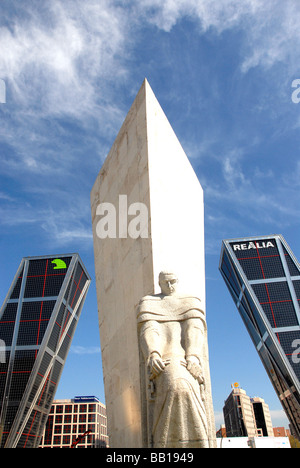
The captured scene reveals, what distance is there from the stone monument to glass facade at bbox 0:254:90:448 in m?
39.2

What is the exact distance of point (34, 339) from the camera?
43656mm

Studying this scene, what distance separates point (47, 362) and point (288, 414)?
2841cm

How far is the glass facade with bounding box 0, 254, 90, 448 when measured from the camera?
4072 centimetres

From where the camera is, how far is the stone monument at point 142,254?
4078mm

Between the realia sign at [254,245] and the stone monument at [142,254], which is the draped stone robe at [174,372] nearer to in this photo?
the stone monument at [142,254]

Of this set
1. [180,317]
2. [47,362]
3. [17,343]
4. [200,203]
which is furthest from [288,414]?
[180,317]

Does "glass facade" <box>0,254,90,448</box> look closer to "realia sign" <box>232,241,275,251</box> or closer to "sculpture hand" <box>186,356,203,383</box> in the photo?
"realia sign" <box>232,241,275,251</box>

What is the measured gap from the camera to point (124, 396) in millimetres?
5883

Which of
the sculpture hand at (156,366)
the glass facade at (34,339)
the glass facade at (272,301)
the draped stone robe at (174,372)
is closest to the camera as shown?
the draped stone robe at (174,372)

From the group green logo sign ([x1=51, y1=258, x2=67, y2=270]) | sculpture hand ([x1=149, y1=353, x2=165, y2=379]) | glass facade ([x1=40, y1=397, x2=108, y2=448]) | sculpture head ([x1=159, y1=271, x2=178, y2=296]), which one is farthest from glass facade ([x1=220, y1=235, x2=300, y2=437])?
glass facade ([x1=40, y1=397, x2=108, y2=448])

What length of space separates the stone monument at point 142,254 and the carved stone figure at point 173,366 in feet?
0.06

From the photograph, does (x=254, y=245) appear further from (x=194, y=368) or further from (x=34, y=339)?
(x=194, y=368)

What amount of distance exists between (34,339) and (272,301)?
28.5 meters

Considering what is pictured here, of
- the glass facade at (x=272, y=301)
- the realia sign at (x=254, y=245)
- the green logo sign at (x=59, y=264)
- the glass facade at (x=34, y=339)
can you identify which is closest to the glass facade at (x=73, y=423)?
the glass facade at (x=34, y=339)
